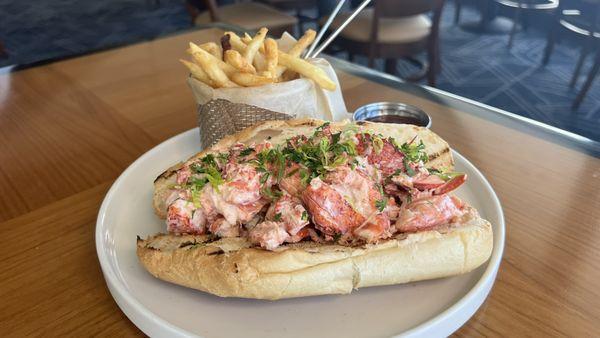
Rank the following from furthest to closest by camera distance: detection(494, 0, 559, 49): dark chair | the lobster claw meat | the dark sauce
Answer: detection(494, 0, 559, 49): dark chair, the dark sauce, the lobster claw meat

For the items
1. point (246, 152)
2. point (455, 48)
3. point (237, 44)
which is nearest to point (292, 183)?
point (246, 152)

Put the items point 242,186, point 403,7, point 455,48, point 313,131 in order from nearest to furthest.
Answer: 1. point 242,186
2. point 313,131
3. point 403,7
4. point 455,48

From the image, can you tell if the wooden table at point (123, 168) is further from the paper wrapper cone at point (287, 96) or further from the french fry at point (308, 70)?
the french fry at point (308, 70)

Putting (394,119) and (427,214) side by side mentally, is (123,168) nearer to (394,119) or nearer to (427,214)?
(394,119)

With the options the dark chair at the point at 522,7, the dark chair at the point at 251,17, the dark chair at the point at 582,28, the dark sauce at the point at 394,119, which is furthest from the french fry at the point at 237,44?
the dark chair at the point at 522,7

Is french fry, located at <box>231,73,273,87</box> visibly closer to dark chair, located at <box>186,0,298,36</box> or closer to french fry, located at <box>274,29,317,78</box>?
french fry, located at <box>274,29,317,78</box>

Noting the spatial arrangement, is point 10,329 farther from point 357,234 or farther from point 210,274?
point 357,234

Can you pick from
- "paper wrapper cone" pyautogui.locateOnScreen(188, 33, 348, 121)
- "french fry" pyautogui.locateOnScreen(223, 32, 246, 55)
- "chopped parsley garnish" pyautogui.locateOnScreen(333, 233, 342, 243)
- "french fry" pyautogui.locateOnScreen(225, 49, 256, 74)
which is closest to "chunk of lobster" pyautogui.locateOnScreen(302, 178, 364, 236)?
"chopped parsley garnish" pyautogui.locateOnScreen(333, 233, 342, 243)
